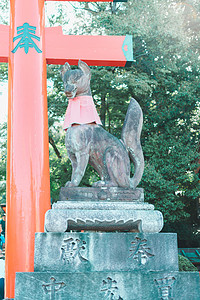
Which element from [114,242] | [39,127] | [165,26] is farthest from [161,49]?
[114,242]

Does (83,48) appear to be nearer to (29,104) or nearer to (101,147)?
(29,104)

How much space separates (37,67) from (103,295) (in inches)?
156

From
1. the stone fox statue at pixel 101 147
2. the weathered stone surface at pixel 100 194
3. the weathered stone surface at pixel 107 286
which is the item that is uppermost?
the stone fox statue at pixel 101 147

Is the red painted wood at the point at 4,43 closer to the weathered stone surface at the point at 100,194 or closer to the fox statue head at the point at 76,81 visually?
the fox statue head at the point at 76,81

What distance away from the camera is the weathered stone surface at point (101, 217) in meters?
2.77

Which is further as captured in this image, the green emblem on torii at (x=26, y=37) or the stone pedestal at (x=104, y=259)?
the green emblem on torii at (x=26, y=37)

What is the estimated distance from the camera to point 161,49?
8.84m

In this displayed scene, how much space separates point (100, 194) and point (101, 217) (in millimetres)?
299

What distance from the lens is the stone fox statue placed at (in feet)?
10.6

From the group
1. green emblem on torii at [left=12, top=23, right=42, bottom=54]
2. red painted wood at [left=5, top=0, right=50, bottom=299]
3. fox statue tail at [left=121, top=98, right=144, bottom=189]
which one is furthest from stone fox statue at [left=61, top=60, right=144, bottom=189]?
green emblem on torii at [left=12, top=23, right=42, bottom=54]

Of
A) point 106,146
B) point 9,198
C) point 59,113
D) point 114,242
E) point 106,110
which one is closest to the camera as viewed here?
point 114,242

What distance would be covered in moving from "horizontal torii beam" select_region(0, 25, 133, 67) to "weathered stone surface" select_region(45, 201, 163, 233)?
367 cm

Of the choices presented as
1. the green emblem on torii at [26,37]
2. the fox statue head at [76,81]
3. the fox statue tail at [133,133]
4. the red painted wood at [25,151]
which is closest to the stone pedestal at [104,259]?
the fox statue tail at [133,133]

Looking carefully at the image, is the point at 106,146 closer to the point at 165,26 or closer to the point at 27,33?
the point at 27,33
